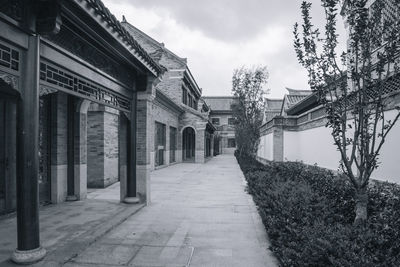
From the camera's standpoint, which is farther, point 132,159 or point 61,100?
point 61,100

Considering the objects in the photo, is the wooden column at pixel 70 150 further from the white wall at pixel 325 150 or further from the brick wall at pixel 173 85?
the brick wall at pixel 173 85

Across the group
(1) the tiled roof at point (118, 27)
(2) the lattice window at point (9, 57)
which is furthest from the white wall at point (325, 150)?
(2) the lattice window at point (9, 57)

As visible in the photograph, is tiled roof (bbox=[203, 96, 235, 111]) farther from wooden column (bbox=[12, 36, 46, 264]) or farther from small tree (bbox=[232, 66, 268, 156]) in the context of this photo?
wooden column (bbox=[12, 36, 46, 264])

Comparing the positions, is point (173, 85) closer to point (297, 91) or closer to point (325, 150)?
point (325, 150)

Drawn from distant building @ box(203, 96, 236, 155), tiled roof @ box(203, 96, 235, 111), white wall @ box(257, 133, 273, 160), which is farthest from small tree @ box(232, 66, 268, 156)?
tiled roof @ box(203, 96, 235, 111)

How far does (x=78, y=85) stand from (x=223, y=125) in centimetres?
4159

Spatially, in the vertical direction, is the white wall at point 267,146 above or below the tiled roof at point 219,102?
below

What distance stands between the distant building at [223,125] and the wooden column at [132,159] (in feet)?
112

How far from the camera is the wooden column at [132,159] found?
705cm

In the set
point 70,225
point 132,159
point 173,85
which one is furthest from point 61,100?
point 173,85

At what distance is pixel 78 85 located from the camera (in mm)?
4637

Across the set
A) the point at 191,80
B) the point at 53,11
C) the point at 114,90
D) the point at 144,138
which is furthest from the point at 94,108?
the point at 191,80

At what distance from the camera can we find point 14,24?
327cm

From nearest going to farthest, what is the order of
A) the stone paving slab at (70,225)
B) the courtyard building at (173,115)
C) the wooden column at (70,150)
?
the stone paving slab at (70,225)
the wooden column at (70,150)
the courtyard building at (173,115)
